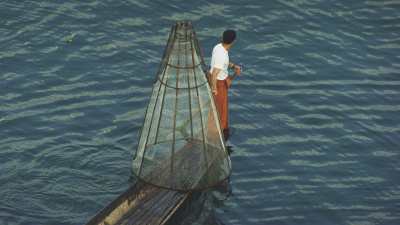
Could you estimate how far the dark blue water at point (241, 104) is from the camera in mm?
16328

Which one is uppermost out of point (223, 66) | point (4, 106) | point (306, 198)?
point (223, 66)

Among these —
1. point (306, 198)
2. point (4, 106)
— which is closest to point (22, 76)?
point (4, 106)

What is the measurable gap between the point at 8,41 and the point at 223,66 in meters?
8.97

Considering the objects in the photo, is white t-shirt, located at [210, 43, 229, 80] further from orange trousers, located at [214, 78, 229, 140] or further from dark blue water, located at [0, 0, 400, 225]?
dark blue water, located at [0, 0, 400, 225]

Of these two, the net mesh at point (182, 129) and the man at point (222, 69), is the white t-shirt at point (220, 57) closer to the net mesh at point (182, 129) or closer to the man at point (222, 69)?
the man at point (222, 69)

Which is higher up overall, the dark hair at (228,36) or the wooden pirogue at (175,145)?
the dark hair at (228,36)

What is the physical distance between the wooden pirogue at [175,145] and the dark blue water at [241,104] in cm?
97

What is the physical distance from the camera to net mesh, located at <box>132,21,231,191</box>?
14914mm

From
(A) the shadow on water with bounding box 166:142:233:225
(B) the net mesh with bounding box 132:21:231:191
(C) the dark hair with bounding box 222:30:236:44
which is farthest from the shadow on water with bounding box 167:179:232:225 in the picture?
(C) the dark hair with bounding box 222:30:236:44

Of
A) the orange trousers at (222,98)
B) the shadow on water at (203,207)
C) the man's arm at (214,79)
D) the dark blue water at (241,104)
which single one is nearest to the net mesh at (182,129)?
the shadow on water at (203,207)

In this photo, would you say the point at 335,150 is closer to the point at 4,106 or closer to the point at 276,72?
the point at 276,72

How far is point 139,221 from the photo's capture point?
47.4 feet

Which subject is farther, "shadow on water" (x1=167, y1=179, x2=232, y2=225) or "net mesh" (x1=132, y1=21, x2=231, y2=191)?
"shadow on water" (x1=167, y1=179, x2=232, y2=225)

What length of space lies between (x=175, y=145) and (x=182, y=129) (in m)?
0.60
